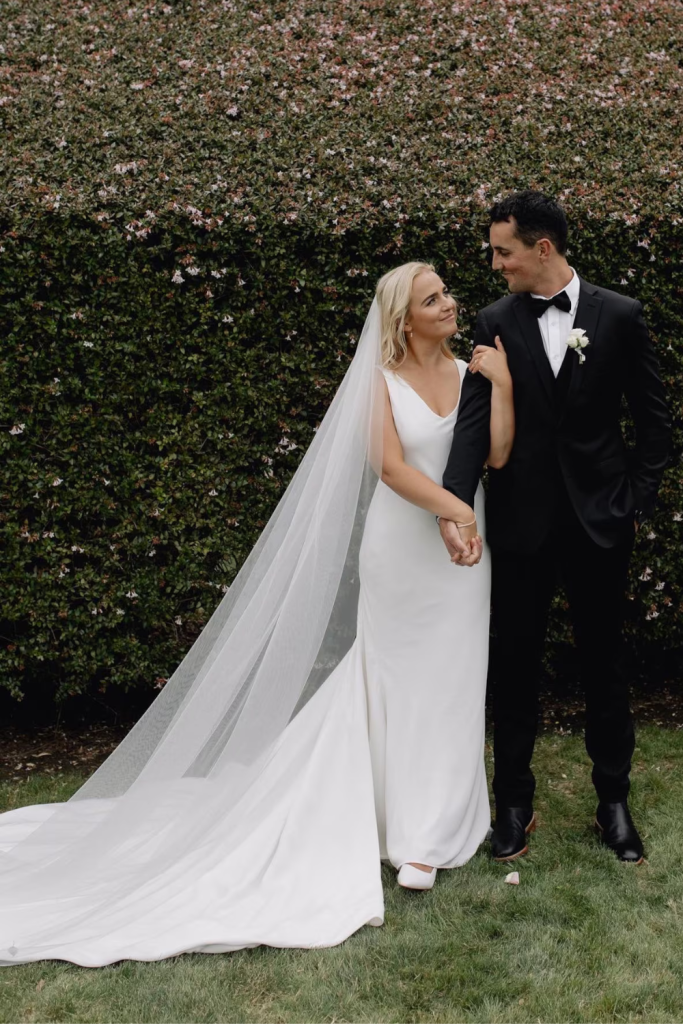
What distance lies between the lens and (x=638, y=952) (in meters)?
3.09

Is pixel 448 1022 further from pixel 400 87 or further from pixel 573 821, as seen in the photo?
pixel 400 87

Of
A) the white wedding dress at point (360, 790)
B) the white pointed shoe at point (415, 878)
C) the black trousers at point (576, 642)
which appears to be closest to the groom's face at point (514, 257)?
the white wedding dress at point (360, 790)

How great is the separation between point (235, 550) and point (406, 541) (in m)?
1.37

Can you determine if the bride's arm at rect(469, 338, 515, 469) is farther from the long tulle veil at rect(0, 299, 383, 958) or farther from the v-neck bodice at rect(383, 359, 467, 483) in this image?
the long tulle veil at rect(0, 299, 383, 958)

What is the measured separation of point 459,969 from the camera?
304cm

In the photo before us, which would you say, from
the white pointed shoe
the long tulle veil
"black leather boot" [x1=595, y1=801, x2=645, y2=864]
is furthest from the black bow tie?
the white pointed shoe

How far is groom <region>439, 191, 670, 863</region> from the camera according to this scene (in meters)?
3.41

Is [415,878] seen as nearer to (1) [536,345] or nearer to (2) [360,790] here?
(2) [360,790]

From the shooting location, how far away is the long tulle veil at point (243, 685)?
352cm

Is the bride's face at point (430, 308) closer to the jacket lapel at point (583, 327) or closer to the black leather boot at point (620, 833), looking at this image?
→ the jacket lapel at point (583, 327)

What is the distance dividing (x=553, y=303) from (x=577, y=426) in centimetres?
46

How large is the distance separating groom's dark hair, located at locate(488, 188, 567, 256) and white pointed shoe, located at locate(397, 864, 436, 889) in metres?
2.35

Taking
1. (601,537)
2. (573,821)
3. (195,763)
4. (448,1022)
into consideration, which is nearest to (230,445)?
(195,763)

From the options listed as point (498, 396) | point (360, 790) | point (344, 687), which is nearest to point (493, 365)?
point (498, 396)
